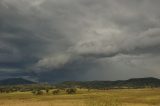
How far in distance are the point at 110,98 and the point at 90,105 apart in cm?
217

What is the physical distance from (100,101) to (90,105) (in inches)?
44.0

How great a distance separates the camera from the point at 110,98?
92.8ft

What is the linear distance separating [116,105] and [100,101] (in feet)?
5.44

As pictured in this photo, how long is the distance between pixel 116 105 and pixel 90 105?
94.5 inches

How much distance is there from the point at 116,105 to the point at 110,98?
4.37ft

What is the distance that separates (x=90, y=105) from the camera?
90.2 feet

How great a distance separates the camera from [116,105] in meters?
27.1
